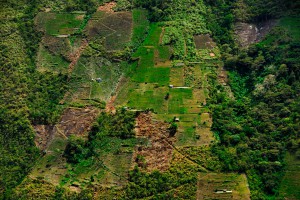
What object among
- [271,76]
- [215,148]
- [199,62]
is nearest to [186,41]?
[199,62]

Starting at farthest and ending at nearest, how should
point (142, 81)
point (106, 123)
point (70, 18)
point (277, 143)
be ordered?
point (70, 18)
point (142, 81)
point (106, 123)
point (277, 143)

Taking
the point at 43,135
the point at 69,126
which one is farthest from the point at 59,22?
the point at 43,135

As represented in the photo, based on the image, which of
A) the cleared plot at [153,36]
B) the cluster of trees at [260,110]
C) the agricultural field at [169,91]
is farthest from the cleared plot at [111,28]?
the cluster of trees at [260,110]

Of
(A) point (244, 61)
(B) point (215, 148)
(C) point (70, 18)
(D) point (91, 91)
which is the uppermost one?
(C) point (70, 18)

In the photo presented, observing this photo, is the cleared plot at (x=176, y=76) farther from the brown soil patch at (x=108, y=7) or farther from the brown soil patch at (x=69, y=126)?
the brown soil patch at (x=108, y=7)

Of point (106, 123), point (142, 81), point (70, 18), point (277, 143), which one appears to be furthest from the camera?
point (70, 18)

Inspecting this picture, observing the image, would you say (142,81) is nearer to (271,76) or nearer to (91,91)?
(91,91)

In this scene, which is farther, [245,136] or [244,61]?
[244,61]

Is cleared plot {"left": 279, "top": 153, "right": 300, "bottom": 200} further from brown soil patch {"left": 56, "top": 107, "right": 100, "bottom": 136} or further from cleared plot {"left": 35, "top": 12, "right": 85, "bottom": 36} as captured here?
cleared plot {"left": 35, "top": 12, "right": 85, "bottom": 36}
